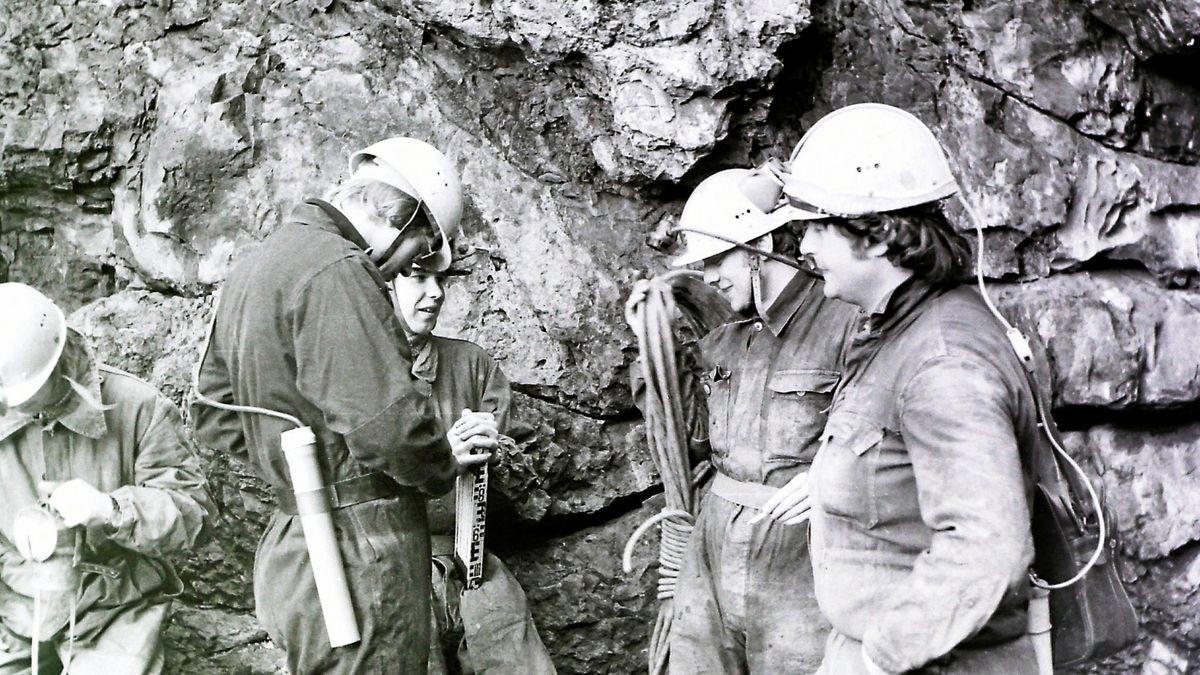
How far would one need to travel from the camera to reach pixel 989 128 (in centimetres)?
475

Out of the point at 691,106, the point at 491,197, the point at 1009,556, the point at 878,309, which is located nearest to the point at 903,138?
the point at 878,309

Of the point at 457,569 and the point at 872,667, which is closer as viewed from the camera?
the point at 872,667

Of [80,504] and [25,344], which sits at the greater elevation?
[25,344]

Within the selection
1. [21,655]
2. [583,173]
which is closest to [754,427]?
[583,173]

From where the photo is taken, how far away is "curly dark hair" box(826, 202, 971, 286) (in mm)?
2521

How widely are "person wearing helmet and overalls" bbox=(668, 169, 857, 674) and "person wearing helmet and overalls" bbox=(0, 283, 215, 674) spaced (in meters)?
1.59

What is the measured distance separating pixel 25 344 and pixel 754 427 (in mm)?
2099

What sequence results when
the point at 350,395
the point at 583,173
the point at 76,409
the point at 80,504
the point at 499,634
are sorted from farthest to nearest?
1. the point at 583,173
2. the point at 499,634
3. the point at 76,409
4. the point at 80,504
5. the point at 350,395

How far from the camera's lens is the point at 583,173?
486 cm

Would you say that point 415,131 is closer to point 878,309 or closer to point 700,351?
point 700,351

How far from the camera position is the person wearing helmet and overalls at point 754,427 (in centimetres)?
354

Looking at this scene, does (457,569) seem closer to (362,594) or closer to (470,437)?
(470,437)

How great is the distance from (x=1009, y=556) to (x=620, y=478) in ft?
8.86

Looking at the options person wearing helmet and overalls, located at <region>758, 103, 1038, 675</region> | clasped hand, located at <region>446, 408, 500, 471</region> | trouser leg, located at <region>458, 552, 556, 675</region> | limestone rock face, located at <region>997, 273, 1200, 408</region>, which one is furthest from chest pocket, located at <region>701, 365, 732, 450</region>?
limestone rock face, located at <region>997, 273, 1200, 408</region>
